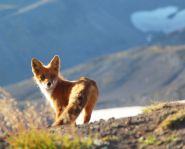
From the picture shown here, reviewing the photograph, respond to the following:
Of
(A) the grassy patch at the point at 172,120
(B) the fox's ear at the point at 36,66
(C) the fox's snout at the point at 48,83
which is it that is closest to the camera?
(A) the grassy patch at the point at 172,120

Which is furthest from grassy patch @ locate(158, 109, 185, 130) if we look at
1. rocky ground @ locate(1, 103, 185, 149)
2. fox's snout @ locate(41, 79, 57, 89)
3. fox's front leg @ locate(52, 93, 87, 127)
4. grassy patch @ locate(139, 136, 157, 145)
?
fox's snout @ locate(41, 79, 57, 89)

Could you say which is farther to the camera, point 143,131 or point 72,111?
point 72,111

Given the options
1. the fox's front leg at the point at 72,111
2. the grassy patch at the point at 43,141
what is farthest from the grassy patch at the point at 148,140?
the fox's front leg at the point at 72,111

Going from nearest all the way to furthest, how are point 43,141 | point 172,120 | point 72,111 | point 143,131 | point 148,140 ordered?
point 43,141
point 148,140
point 143,131
point 172,120
point 72,111

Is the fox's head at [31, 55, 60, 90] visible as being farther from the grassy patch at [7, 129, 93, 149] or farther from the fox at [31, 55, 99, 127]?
the grassy patch at [7, 129, 93, 149]

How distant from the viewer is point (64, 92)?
1280cm

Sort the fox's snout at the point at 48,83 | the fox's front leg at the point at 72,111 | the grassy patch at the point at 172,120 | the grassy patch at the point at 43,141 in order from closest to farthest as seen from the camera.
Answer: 1. the grassy patch at the point at 43,141
2. the grassy patch at the point at 172,120
3. the fox's front leg at the point at 72,111
4. the fox's snout at the point at 48,83

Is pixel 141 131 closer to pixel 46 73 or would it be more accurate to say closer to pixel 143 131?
pixel 143 131

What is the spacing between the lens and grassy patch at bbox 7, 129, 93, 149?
932 centimetres

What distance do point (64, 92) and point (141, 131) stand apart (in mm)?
2682

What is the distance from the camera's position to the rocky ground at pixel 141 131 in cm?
975

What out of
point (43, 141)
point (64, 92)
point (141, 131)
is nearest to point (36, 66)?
point (64, 92)

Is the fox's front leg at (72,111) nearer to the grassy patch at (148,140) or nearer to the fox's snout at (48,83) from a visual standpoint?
the fox's snout at (48,83)

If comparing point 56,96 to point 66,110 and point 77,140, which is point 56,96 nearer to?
point 66,110
